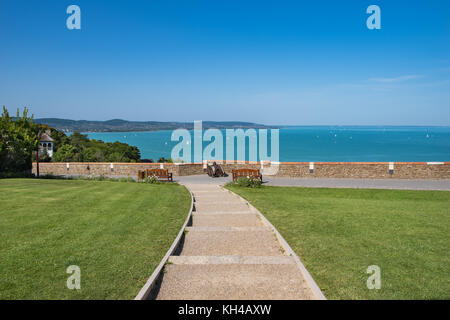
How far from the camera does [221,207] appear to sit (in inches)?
464

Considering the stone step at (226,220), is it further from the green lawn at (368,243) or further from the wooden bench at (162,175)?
the wooden bench at (162,175)

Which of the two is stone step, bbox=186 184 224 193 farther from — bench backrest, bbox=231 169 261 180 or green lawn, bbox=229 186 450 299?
green lawn, bbox=229 186 450 299

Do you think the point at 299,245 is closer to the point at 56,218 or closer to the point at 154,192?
the point at 56,218

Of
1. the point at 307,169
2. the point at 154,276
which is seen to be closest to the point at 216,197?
the point at 154,276

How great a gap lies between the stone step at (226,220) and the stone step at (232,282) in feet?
11.1

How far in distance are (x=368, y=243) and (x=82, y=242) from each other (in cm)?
588

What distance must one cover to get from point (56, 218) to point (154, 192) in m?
6.12

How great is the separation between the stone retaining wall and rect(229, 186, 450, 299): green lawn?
9092 millimetres

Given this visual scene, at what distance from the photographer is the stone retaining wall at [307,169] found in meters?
19.9

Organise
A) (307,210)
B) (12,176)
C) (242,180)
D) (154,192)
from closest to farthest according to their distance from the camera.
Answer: (307,210), (154,192), (242,180), (12,176)

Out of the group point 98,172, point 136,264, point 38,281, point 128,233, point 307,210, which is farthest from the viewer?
point 98,172

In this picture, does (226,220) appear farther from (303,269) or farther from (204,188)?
(204,188)
